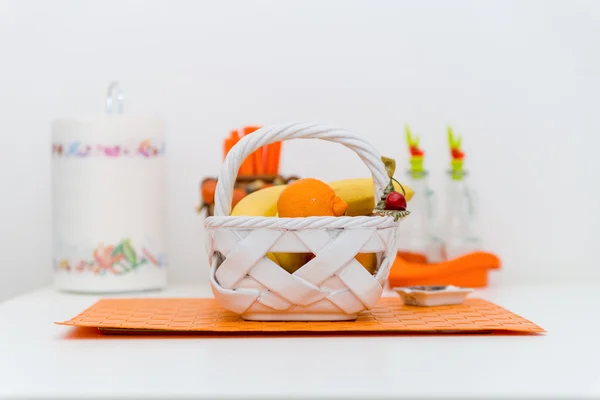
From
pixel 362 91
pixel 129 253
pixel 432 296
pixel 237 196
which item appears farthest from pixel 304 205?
pixel 362 91

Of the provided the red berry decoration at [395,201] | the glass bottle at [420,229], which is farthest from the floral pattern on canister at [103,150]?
the red berry decoration at [395,201]

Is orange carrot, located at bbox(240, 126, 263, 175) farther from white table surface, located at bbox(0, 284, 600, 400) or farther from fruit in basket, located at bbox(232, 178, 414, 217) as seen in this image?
white table surface, located at bbox(0, 284, 600, 400)

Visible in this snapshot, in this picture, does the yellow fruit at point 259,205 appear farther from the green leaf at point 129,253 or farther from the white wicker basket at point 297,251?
the green leaf at point 129,253

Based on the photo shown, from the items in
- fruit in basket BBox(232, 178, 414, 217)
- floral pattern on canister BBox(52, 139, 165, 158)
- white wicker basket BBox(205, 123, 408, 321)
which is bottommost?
white wicker basket BBox(205, 123, 408, 321)

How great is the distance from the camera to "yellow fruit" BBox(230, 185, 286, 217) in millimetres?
864

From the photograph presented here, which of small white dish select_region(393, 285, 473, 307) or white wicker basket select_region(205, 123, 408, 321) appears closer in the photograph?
white wicker basket select_region(205, 123, 408, 321)

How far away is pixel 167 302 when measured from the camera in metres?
1.03

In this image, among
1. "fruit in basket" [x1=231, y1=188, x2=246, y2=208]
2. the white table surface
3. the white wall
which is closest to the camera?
the white table surface

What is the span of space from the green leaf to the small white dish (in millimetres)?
427

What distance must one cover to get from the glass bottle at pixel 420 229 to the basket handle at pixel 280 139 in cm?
45

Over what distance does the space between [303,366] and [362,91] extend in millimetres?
853

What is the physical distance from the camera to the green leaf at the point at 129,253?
1.20 meters

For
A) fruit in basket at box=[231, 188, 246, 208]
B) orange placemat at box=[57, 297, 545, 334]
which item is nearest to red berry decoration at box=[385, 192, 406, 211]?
orange placemat at box=[57, 297, 545, 334]

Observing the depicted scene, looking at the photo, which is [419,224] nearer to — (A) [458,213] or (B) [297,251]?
(A) [458,213]
